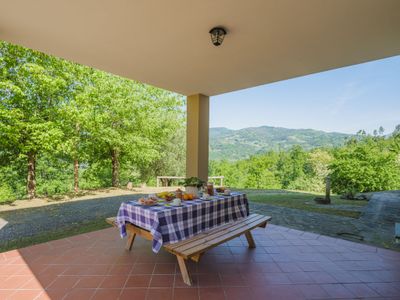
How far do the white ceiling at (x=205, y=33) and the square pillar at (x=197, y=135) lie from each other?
119 centimetres

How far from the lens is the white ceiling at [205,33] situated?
71.0 inches

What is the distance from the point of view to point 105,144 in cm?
863

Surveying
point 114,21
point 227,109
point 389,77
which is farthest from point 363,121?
point 114,21

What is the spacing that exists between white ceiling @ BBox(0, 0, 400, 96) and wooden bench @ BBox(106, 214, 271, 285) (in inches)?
81.4

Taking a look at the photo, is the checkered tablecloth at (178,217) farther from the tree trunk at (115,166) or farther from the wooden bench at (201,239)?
the tree trunk at (115,166)

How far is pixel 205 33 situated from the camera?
2191mm

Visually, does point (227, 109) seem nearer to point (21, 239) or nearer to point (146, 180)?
point (146, 180)

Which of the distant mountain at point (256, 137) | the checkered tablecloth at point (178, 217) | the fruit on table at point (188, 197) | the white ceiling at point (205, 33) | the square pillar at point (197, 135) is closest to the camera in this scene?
the white ceiling at point (205, 33)

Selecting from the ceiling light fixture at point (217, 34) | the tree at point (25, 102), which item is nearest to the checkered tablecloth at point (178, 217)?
the ceiling light fixture at point (217, 34)

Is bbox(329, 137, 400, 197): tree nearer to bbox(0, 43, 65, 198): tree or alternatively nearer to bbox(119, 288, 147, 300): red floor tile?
bbox(119, 288, 147, 300): red floor tile

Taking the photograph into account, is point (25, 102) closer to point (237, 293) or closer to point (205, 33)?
point (205, 33)

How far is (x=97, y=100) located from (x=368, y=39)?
7.27 metres

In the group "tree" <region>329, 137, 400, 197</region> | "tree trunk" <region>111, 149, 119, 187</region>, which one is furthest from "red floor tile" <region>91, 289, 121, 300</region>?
"tree" <region>329, 137, 400, 197</region>

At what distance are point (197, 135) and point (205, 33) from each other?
2266 mm
